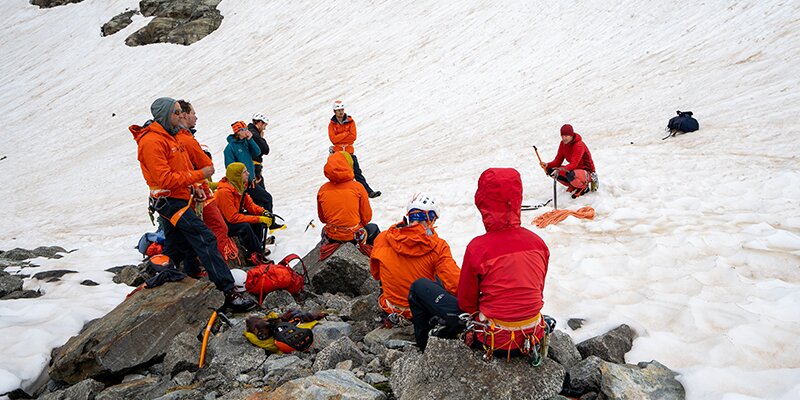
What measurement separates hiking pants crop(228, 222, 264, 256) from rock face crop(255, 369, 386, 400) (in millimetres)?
4474

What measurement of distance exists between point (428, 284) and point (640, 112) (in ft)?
33.7

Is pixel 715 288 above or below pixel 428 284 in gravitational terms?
below

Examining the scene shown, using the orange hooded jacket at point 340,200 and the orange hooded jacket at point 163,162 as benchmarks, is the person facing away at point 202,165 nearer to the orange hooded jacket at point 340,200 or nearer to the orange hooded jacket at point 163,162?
the orange hooded jacket at point 163,162

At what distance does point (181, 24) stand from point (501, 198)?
1349 inches

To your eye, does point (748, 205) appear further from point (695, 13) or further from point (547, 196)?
point (695, 13)

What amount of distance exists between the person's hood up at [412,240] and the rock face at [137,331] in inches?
90.8

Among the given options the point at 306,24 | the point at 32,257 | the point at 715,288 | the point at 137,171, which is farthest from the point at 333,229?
the point at 306,24

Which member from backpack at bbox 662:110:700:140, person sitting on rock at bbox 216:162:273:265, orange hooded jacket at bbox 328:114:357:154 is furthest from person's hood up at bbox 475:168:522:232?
backpack at bbox 662:110:700:140

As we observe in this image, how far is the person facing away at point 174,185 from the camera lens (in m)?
5.44

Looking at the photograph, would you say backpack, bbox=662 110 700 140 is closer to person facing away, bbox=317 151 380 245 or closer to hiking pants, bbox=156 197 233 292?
person facing away, bbox=317 151 380 245

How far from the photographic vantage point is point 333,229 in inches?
281

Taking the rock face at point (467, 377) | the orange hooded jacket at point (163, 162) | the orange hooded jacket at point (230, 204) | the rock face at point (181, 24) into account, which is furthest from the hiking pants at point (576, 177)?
the rock face at point (181, 24)

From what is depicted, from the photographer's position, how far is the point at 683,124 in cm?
1018

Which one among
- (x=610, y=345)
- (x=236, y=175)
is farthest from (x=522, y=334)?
(x=236, y=175)
